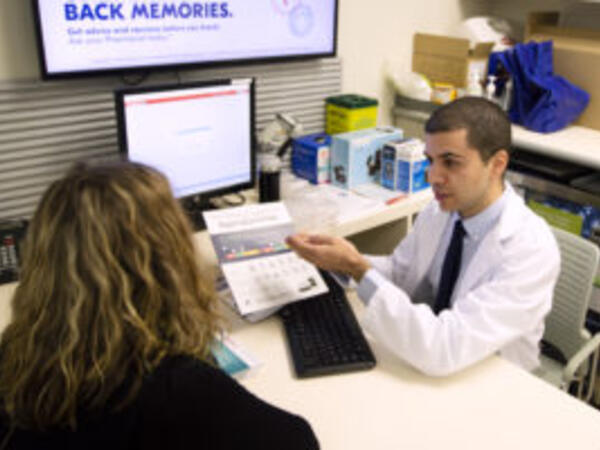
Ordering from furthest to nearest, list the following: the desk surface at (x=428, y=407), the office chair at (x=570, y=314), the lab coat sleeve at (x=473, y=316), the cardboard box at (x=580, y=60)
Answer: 1. the cardboard box at (x=580, y=60)
2. the office chair at (x=570, y=314)
3. the lab coat sleeve at (x=473, y=316)
4. the desk surface at (x=428, y=407)

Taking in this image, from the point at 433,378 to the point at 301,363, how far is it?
0.27m

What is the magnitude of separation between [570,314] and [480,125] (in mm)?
639

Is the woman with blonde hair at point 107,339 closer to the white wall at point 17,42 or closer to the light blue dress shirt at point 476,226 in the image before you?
the light blue dress shirt at point 476,226

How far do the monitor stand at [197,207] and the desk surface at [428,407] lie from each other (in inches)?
25.5

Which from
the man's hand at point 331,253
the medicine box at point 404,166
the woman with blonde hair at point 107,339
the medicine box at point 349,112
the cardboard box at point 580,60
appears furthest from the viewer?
the cardboard box at point 580,60

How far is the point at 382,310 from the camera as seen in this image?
1271 mm

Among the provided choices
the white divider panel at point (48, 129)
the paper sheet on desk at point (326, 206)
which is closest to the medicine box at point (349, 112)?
the paper sheet on desk at point (326, 206)

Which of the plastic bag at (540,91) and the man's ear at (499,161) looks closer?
the man's ear at (499,161)

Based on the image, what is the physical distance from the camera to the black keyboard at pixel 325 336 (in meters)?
1.23

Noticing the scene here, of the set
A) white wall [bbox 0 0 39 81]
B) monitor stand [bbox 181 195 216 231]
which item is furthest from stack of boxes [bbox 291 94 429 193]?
white wall [bbox 0 0 39 81]

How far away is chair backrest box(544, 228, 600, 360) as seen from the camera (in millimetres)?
1615

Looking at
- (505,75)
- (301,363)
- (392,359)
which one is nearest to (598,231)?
(505,75)

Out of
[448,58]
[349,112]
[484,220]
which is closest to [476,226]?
[484,220]

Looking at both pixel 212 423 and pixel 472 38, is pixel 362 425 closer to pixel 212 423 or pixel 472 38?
pixel 212 423
